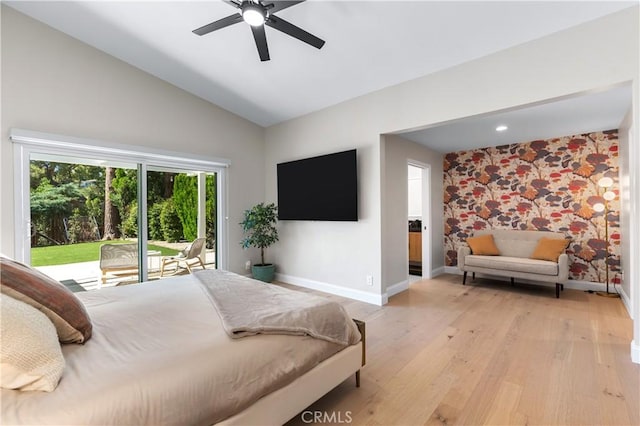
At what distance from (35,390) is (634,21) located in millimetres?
4070

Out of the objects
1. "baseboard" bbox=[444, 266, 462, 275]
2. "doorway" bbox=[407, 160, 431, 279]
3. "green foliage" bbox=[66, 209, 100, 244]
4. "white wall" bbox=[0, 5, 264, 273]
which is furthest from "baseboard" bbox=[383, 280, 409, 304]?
"green foliage" bbox=[66, 209, 100, 244]

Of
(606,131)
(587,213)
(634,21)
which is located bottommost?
(587,213)

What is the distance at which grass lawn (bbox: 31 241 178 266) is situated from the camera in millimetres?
3094

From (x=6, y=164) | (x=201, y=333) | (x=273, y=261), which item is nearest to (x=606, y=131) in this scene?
(x=273, y=261)

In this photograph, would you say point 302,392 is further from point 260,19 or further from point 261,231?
point 261,231

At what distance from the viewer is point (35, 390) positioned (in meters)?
1.01

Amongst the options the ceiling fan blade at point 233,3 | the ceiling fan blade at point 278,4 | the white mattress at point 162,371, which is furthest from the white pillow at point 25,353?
the ceiling fan blade at point 278,4

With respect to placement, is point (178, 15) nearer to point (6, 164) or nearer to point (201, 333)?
point (6, 164)

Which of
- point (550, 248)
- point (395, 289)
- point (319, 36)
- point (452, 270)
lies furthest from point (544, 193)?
point (319, 36)

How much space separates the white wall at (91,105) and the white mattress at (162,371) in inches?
93.8

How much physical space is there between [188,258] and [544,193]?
5.67 metres

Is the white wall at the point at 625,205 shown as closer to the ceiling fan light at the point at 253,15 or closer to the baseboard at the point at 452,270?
the baseboard at the point at 452,270

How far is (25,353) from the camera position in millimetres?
1010

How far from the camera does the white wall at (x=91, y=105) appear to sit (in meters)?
2.80
